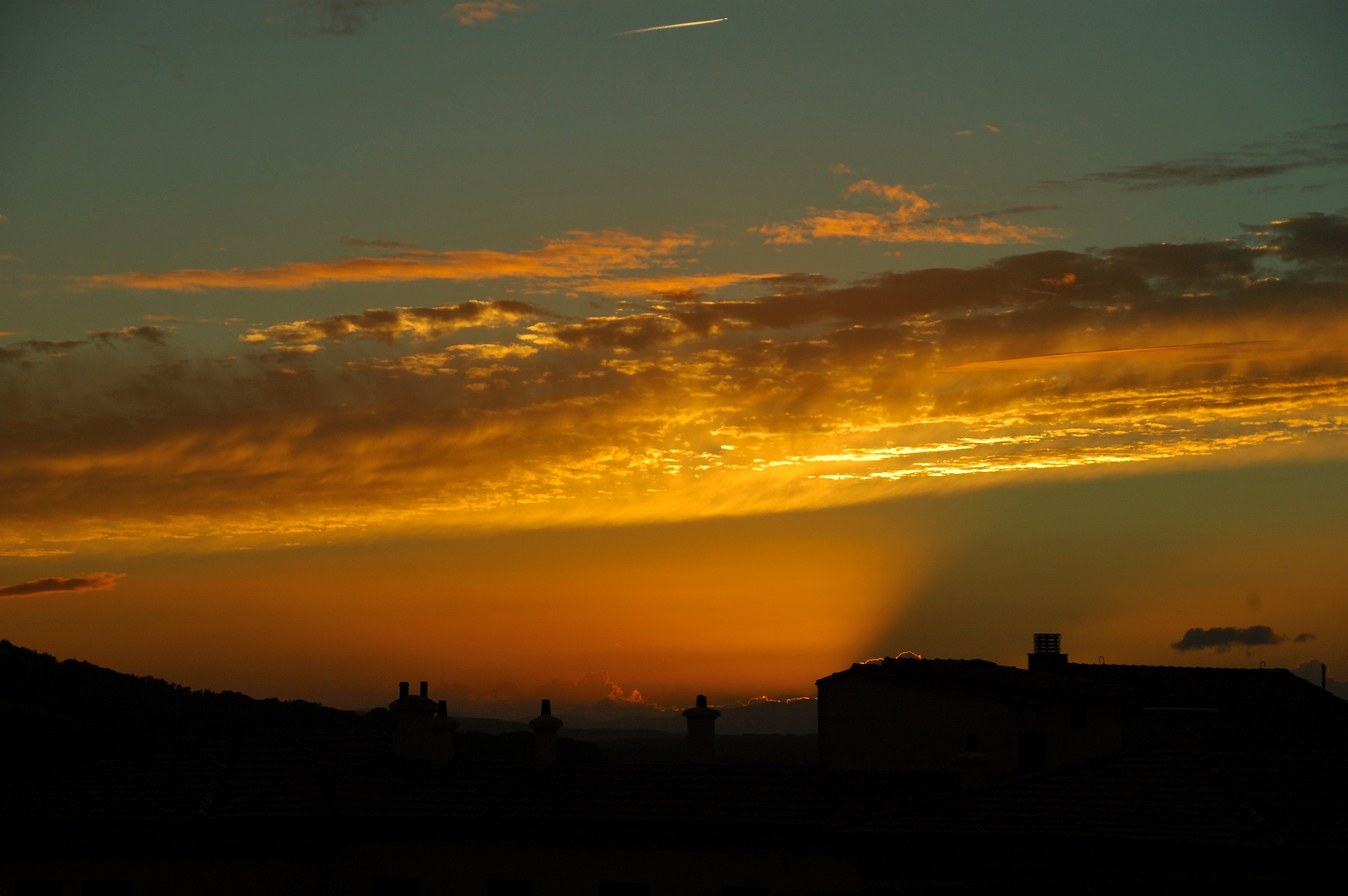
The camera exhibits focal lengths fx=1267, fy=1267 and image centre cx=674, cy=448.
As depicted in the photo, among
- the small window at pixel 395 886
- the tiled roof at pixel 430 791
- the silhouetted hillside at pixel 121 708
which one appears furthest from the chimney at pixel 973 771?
the silhouetted hillside at pixel 121 708

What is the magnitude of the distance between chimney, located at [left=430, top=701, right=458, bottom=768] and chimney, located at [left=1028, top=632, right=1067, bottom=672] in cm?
2825

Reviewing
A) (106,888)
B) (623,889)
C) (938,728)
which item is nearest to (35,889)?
(106,888)

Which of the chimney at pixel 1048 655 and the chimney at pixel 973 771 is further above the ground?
the chimney at pixel 1048 655

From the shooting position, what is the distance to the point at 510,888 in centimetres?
3372

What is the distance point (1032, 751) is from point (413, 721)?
67.4ft

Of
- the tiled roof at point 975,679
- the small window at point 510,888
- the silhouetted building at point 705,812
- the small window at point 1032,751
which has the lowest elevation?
the small window at point 510,888

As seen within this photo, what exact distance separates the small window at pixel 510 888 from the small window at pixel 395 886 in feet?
6.63

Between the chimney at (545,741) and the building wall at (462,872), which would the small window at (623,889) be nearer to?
the building wall at (462,872)

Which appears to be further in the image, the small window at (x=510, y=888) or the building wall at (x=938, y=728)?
the building wall at (x=938, y=728)

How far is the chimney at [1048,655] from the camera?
58031 millimetres

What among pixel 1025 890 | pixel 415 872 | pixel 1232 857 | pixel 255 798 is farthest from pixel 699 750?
pixel 1025 890

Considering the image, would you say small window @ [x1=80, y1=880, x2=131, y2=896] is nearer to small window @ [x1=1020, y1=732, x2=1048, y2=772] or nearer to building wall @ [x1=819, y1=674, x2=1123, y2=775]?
building wall @ [x1=819, y1=674, x2=1123, y2=775]

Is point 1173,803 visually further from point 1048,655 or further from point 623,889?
point 1048,655

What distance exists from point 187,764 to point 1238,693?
137 ft
